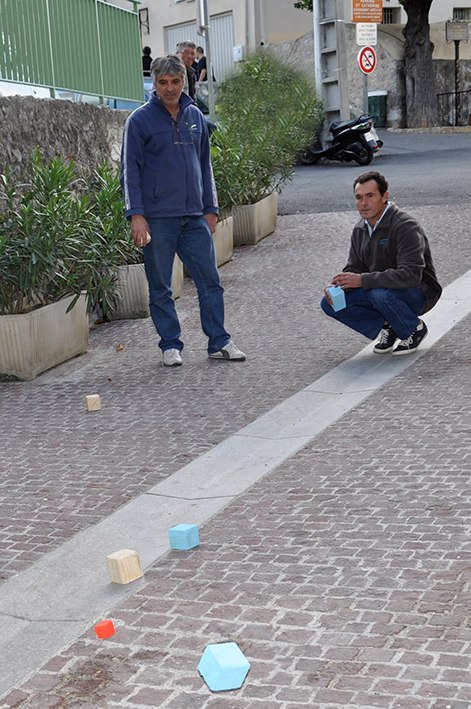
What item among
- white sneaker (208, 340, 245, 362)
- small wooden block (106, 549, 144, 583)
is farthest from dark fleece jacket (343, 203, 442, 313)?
small wooden block (106, 549, 144, 583)

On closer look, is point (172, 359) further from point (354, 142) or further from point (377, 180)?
point (354, 142)

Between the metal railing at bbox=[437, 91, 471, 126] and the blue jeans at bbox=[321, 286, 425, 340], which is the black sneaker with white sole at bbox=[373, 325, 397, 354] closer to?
the blue jeans at bbox=[321, 286, 425, 340]

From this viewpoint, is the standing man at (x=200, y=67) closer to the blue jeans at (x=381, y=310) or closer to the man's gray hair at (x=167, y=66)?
the man's gray hair at (x=167, y=66)

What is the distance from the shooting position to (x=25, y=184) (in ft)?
24.5

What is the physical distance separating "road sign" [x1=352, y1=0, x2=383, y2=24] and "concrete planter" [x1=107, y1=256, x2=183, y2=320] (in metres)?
14.1

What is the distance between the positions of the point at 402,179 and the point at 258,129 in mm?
4093

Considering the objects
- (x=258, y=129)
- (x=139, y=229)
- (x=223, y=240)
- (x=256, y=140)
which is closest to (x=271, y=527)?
(x=139, y=229)

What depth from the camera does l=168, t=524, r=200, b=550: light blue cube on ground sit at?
369cm

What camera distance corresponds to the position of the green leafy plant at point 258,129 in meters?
10.8

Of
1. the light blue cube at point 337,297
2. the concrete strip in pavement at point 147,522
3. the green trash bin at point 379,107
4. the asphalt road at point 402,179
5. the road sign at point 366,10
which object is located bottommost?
the concrete strip in pavement at point 147,522

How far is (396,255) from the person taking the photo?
6438 mm

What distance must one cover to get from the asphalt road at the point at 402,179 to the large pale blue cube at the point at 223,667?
1066 cm

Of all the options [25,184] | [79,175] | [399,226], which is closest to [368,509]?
[399,226]

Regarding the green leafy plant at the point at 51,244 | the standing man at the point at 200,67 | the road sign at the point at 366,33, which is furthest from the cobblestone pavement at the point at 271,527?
the road sign at the point at 366,33
